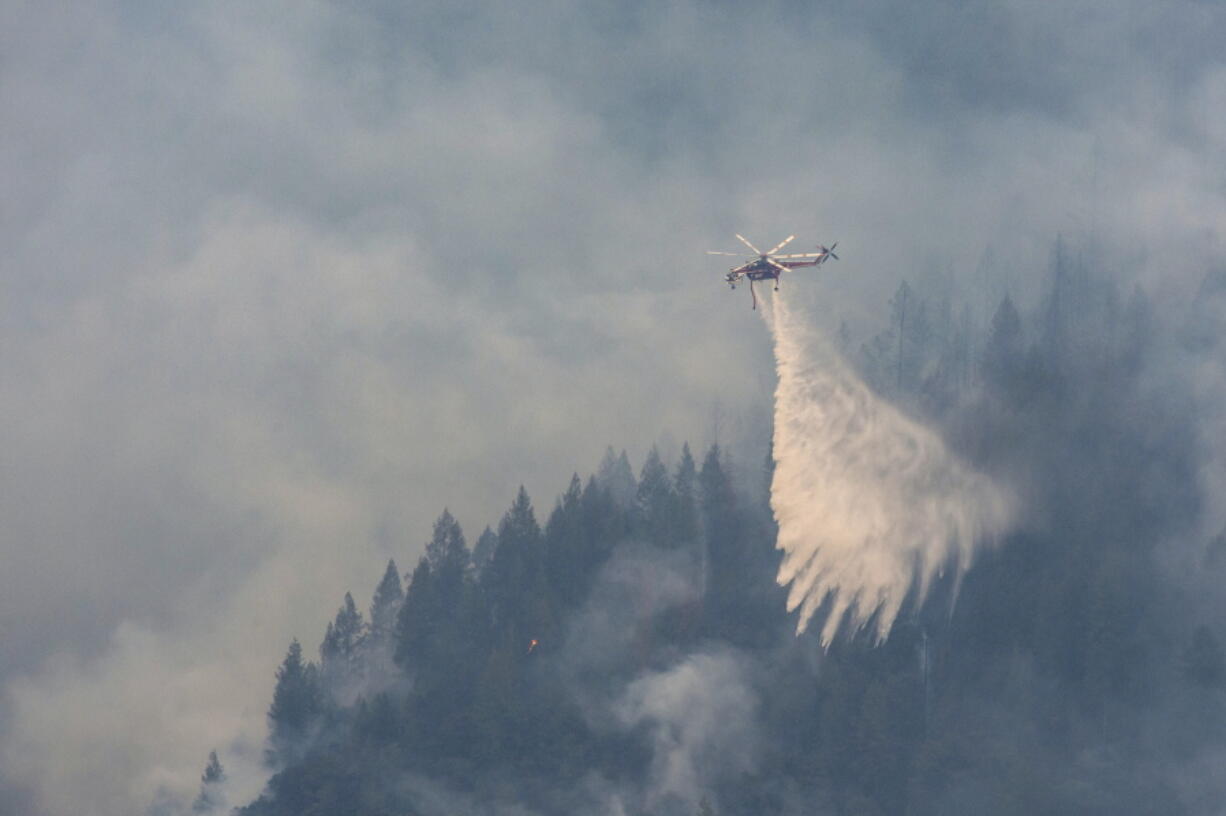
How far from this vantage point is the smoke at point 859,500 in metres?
156

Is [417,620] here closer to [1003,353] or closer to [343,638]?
[343,638]

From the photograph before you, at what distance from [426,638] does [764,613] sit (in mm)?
32519

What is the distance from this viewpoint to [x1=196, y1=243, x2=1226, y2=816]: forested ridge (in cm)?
16862

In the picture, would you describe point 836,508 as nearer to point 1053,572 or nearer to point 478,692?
point 1053,572

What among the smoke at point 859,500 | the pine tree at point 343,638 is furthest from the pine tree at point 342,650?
the smoke at point 859,500

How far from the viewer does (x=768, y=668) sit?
180m

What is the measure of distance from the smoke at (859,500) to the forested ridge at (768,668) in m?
4.51

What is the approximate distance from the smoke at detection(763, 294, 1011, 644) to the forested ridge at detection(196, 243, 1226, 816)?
451 centimetres

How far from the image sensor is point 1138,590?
17600cm

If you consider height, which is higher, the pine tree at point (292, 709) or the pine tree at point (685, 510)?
the pine tree at point (685, 510)

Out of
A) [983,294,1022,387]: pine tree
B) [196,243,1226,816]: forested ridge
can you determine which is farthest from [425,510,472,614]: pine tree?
[983,294,1022,387]: pine tree

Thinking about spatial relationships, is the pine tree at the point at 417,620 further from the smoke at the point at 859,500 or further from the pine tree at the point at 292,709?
the smoke at the point at 859,500

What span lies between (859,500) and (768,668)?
26.0m

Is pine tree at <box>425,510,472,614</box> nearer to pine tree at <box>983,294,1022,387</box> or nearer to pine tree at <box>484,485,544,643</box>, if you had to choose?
pine tree at <box>484,485,544,643</box>
